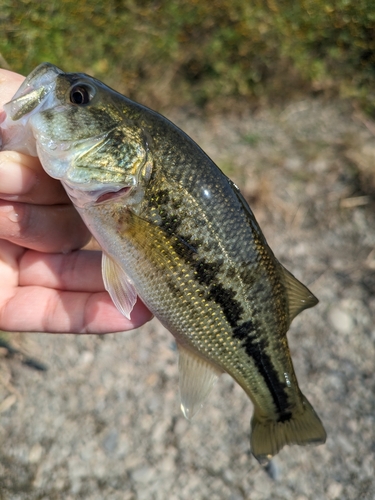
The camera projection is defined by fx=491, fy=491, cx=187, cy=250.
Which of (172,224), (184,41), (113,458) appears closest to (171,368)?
(113,458)

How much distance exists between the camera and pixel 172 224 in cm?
216

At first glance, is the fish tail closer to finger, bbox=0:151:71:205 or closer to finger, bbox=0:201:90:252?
finger, bbox=0:201:90:252

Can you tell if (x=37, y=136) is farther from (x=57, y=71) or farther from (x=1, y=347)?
(x=1, y=347)

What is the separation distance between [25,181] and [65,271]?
0.66m

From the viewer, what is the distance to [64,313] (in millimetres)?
2639

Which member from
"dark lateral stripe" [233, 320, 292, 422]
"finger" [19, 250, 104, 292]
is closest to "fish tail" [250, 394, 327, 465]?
"dark lateral stripe" [233, 320, 292, 422]

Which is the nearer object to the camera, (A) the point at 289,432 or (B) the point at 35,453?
(A) the point at 289,432

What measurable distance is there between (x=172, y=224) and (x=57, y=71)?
85 centimetres

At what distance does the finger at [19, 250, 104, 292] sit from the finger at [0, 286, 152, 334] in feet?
0.16

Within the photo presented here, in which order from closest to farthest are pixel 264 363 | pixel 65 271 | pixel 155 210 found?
pixel 155 210 < pixel 264 363 < pixel 65 271

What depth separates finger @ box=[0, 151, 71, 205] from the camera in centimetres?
222

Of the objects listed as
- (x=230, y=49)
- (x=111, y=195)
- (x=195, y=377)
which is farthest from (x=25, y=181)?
(x=230, y=49)

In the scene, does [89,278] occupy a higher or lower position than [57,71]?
lower

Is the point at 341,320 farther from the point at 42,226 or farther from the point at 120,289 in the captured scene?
the point at 42,226
